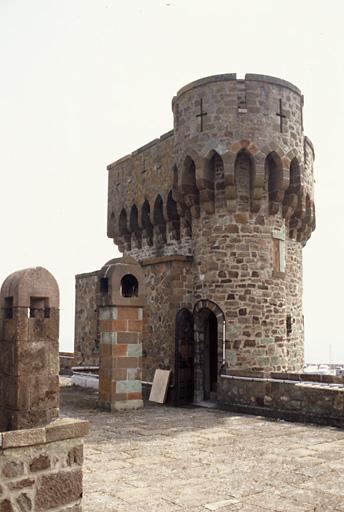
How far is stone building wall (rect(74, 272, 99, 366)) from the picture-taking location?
18.7m

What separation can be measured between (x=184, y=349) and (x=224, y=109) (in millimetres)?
6055

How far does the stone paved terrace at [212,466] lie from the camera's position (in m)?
5.04

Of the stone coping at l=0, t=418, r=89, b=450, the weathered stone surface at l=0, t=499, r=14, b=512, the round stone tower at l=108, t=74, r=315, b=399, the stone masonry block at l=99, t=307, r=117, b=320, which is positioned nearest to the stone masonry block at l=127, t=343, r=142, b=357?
the stone masonry block at l=99, t=307, r=117, b=320

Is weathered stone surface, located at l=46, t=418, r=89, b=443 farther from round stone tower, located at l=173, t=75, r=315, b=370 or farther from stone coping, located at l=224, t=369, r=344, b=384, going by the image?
round stone tower, located at l=173, t=75, r=315, b=370

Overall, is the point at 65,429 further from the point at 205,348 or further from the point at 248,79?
the point at 248,79

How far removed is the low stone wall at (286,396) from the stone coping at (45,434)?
224 inches

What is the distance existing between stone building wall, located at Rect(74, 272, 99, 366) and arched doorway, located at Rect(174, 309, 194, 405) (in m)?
5.84

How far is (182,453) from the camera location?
22.9 ft

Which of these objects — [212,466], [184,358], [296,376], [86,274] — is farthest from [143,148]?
[212,466]

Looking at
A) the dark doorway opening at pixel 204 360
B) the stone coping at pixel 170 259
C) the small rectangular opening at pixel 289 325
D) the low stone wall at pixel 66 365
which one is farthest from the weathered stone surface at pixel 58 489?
the low stone wall at pixel 66 365

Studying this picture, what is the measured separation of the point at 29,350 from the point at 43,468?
1149 millimetres

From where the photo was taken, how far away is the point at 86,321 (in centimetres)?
1942

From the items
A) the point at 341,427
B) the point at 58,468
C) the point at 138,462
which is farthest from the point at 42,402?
the point at 341,427

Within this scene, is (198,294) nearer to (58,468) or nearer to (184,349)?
(184,349)
